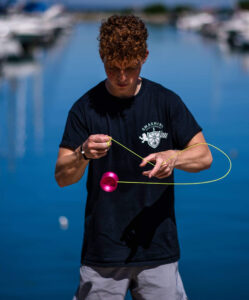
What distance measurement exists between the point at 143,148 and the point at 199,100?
386 inches

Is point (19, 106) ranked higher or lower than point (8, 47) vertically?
lower

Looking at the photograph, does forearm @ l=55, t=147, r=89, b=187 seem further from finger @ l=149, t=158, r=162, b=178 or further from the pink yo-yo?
finger @ l=149, t=158, r=162, b=178

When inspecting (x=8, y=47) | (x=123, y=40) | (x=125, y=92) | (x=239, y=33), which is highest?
(x=239, y=33)

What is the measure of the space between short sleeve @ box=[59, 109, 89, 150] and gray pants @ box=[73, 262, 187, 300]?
508 mm

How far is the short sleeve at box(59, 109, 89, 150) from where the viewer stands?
2.30 meters

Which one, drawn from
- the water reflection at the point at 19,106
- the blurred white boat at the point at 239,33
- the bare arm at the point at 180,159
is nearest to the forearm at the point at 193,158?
the bare arm at the point at 180,159

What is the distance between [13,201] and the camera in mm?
5684

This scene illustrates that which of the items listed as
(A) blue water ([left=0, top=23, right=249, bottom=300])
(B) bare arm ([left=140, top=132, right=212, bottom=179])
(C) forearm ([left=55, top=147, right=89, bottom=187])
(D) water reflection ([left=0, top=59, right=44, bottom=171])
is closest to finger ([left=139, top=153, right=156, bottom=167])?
(B) bare arm ([left=140, top=132, right=212, bottom=179])

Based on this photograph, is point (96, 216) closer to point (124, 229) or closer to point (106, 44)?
point (124, 229)

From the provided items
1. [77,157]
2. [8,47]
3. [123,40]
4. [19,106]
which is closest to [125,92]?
[123,40]

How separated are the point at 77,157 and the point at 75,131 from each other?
13 centimetres

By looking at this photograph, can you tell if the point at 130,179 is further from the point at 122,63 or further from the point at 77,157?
the point at 122,63

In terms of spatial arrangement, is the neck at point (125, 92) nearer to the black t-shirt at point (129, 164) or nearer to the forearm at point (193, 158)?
the black t-shirt at point (129, 164)

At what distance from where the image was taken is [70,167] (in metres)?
2.29
